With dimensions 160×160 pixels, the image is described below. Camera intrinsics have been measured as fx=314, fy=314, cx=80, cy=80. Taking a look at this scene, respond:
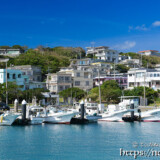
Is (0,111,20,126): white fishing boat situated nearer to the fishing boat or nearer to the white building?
the fishing boat

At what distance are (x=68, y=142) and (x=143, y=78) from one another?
183 ft

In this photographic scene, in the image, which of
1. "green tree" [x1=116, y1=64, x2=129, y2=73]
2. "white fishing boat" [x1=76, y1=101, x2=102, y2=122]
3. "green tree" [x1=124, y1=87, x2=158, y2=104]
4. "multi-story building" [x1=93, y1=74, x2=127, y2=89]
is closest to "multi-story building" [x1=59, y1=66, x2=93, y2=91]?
→ "multi-story building" [x1=93, y1=74, x2=127, y2=89]

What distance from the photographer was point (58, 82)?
263 ft

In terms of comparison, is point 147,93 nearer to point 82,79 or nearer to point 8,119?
point 82,79

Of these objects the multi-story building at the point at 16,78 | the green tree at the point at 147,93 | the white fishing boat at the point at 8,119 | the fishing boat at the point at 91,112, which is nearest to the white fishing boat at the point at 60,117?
the fishing boat at the point at 91,112

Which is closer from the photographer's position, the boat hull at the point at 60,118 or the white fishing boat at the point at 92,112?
the boat hull at the point at 60,118

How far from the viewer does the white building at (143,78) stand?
81.2 metres

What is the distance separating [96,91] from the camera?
231 ft

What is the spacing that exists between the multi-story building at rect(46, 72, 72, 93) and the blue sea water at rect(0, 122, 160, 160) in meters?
39.2

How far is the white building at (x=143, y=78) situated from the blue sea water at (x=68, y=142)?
44.6 meters

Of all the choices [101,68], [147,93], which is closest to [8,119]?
[147,93]

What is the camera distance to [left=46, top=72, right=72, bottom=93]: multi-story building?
262ft

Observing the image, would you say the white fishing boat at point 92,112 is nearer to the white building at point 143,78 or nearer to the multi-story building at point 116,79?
the white building at point 143,78

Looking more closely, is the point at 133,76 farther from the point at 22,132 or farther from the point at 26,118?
the point at 22,132
